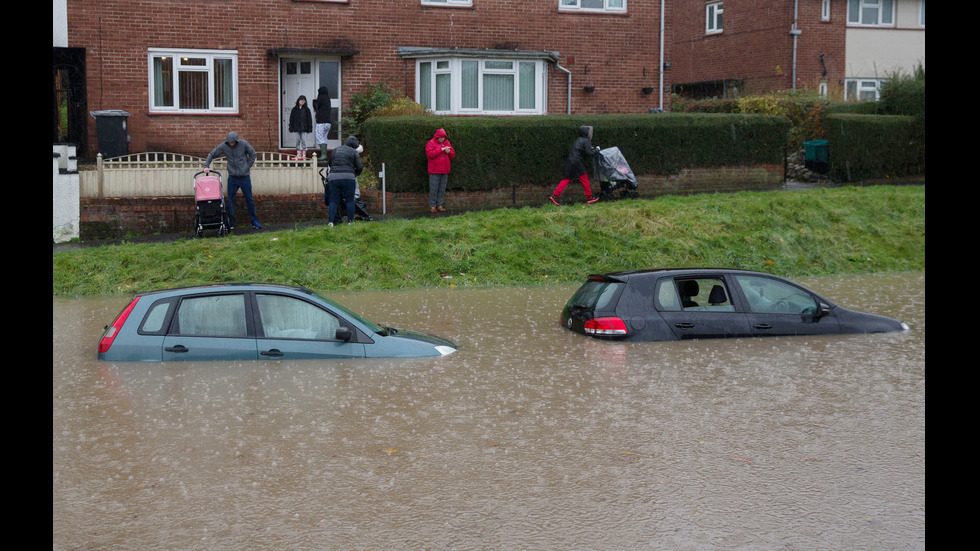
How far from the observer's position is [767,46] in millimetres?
35000

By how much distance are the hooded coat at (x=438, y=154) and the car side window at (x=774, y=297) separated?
940 centimetres

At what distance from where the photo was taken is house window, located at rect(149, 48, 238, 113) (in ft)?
79.7

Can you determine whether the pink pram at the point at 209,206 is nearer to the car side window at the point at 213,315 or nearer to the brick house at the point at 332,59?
the brick house at the point at 332,59

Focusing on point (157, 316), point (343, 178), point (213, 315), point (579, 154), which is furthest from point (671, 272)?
point (579, 154)

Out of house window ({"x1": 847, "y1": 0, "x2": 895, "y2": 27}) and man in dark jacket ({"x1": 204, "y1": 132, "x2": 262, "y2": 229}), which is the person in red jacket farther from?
house window ({"x1": 847, "y1": 0, "x2": 895, "y2": 27})

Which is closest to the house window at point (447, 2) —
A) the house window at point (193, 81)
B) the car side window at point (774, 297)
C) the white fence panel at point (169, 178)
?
the house window at point (193, 81)

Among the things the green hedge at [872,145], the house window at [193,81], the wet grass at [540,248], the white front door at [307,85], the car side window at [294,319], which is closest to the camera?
the car side window at [294,319]

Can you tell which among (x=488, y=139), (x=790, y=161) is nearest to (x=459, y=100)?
(x=488, y=139)

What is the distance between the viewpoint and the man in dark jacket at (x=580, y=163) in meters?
20.9

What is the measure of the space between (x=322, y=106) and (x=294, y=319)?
49.0 feet

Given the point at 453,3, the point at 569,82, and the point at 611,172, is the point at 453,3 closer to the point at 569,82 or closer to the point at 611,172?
the point at 569,82

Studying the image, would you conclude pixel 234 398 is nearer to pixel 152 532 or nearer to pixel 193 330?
pixel 193 330

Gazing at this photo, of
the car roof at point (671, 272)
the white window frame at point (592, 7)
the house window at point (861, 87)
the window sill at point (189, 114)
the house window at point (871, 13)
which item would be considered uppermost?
the house window at point (871, 13)

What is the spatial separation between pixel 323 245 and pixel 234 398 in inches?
337
